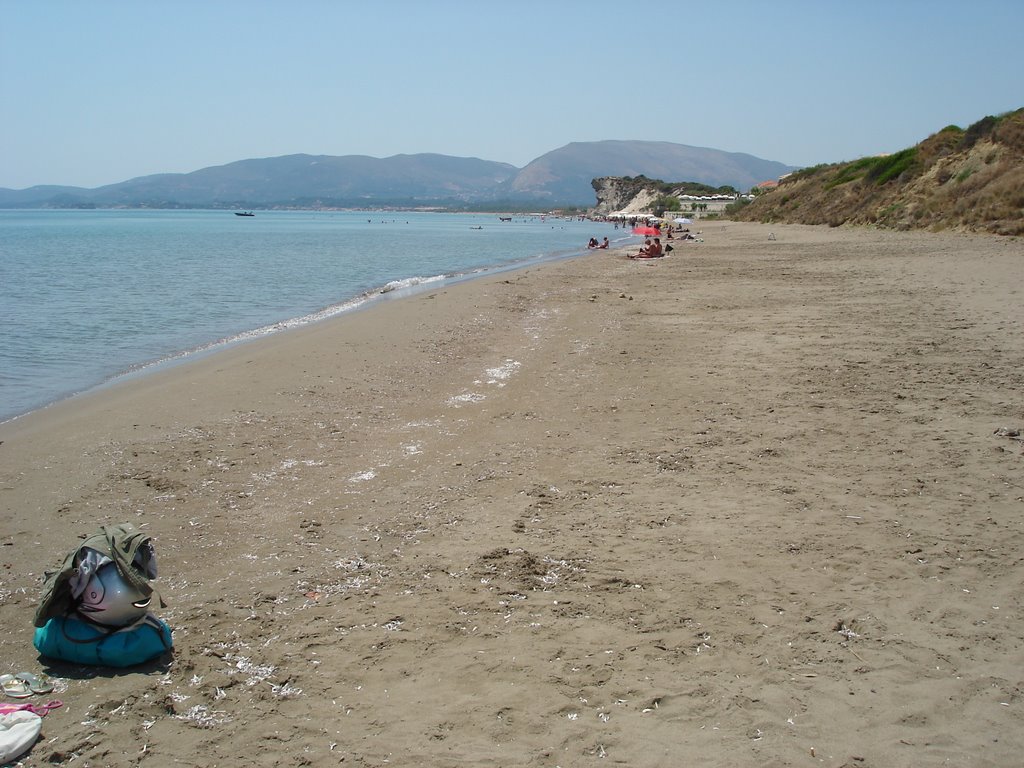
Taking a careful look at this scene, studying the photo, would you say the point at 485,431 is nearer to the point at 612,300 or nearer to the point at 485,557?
the point at 485,557

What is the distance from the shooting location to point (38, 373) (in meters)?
12.0

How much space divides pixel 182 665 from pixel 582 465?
3.66 meters

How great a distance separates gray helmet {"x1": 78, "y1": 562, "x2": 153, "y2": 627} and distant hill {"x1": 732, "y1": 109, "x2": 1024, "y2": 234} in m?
25.4

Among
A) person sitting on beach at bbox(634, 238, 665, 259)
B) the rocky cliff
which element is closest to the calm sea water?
person sitting on beach at bbox(634, 238, 665, 259)

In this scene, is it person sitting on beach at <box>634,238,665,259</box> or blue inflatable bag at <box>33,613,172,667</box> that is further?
person sitting on beach at <box>634,238,665,259</box>

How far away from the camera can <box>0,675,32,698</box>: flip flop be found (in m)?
3.52

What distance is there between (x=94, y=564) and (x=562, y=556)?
2700 millimetres

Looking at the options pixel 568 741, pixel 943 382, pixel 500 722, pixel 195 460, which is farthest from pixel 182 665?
pixel 943 382

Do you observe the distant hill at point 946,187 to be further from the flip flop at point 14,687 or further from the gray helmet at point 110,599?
the flip flop at point 14,687

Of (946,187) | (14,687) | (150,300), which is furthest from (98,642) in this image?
(946,187)

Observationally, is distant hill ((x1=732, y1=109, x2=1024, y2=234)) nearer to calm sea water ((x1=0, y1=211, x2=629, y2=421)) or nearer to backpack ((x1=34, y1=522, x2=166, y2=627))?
calm sea water ((x1=0, y1=211, x2=629, y2=421))

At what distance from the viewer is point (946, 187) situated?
30406 mm

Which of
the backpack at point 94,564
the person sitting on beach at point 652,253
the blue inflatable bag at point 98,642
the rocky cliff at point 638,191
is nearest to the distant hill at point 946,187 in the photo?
the person sitting on beach at point 652,253

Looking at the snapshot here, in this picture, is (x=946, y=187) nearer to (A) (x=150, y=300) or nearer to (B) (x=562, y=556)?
(A) (x=150, y=300)
